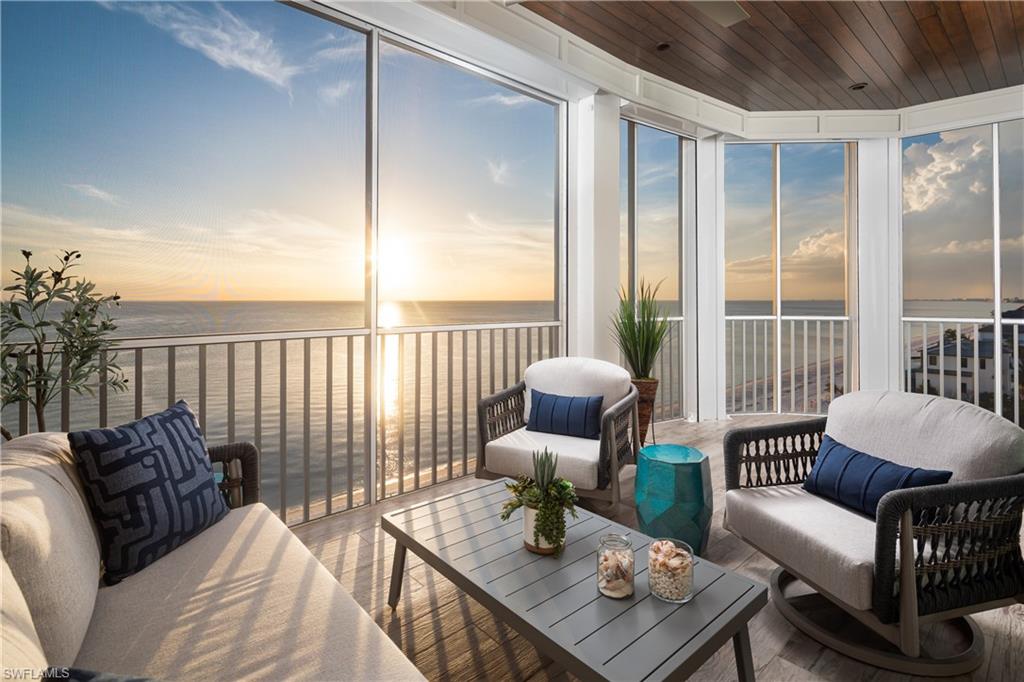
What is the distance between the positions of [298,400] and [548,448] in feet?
5.21

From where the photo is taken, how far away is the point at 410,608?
1.97m

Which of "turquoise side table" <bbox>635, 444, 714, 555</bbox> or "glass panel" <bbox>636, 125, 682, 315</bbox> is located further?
"glass panel" <bbox>636, 125, 682, 315</bbox>

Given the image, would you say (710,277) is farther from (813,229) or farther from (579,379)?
(579,379)

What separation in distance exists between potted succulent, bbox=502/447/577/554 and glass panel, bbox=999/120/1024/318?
5.17m

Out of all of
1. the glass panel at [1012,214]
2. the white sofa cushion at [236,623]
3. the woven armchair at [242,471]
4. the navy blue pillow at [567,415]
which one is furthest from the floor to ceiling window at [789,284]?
the white sofa cushion at [236,623]

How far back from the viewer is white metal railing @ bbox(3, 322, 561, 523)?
7.79ft

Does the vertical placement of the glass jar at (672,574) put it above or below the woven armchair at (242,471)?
below

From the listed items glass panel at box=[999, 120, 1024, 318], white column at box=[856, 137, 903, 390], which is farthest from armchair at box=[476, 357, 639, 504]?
glass panel at box=[999, 120, 1024, 318]

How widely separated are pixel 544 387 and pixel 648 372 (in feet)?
3.57

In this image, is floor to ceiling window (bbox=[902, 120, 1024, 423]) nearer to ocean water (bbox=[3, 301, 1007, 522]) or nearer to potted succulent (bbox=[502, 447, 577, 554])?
ocean water (bbox=[3, 301, 1007, 522])

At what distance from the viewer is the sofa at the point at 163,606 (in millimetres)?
1015

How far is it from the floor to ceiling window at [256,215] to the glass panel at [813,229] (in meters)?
2.74

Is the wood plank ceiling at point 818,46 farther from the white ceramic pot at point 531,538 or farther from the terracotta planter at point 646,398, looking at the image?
the white ceramic pot at point 531,538

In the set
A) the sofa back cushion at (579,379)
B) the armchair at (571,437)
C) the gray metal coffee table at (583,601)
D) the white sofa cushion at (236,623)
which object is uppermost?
the sofa back cushion at (579,379)
